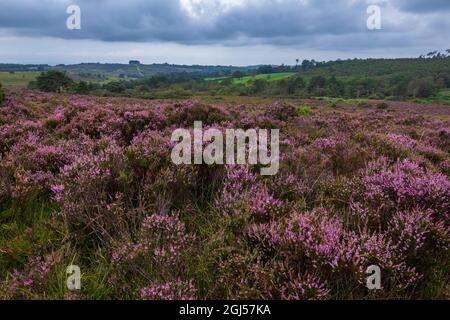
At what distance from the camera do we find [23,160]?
5.31m

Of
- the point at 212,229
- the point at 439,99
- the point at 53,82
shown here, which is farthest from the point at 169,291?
the point at 439,99

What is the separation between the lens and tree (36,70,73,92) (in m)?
74.7

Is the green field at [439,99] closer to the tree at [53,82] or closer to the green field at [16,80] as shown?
the tree at [53,82]

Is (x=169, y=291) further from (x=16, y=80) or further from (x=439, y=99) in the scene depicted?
(x=16, y=80)

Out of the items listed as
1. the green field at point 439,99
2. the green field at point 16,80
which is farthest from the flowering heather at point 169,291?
the green field at point 16,80

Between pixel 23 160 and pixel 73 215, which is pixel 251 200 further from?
pixel 23 160

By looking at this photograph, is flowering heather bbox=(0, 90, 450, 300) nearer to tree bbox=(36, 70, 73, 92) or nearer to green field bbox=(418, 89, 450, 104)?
tree bbox=(36, 70, 73, 92)

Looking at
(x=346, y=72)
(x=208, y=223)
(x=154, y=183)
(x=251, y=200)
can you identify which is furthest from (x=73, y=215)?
(x=346, y=72)

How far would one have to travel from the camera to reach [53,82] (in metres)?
76.5

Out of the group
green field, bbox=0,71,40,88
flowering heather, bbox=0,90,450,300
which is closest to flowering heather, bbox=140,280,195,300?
flowering heather, bbox=0,90,450,300

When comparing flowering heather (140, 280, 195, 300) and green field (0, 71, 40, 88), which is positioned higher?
green field (0, 71, 40, 88)

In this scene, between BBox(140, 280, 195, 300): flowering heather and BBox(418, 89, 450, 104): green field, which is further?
BBox(418, 89, 450, 104): green field

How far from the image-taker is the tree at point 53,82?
74.7 m
